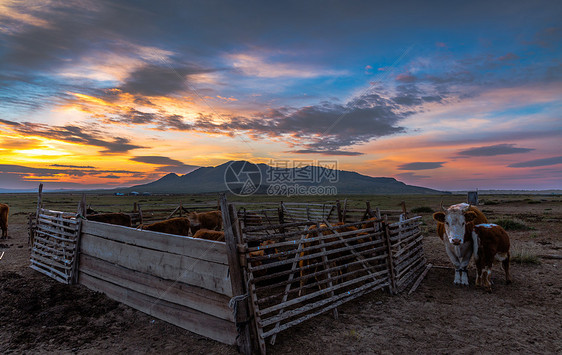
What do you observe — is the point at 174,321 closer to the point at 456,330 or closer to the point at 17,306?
the point at 17,306

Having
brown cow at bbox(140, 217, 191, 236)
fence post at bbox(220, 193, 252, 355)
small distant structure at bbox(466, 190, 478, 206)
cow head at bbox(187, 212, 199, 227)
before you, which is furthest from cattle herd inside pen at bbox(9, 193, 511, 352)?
small distant structure at bbox(466, 190, 478, 206)

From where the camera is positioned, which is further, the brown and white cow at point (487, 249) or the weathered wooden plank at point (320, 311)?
the brown and white cow at point (487, 249)

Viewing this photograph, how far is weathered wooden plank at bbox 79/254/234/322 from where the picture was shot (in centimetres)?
462

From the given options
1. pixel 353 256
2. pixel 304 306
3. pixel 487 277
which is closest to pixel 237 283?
pixel 304 306

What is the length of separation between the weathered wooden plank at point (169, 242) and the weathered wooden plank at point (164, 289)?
547 mm

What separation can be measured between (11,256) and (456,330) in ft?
45.6

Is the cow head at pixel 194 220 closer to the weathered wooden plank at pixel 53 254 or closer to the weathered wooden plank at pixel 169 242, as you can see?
the weathered wooden plank at pixel 53 254

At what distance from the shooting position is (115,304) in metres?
6.18

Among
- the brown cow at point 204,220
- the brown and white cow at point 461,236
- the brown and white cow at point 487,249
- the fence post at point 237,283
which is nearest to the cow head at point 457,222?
the brown and white cow at point 461,236

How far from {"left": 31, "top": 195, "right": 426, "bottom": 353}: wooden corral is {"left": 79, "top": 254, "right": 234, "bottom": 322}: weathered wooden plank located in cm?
2

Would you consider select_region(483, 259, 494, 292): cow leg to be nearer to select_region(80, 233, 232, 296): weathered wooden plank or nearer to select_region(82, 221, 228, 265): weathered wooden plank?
select_region(80, 233, 232, 296): weathered wooden plank

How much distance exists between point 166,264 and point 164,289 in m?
0.47

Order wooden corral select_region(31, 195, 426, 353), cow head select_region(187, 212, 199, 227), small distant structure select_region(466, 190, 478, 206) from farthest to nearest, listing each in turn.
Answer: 1. small distant structure select_region(466, 190, 478, 206)
2. cow head select_region(187, 212, 199, 227)
3. wooden corral select_region(31, 195, 426, 353)

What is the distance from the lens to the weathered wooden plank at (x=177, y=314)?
15.1ft
